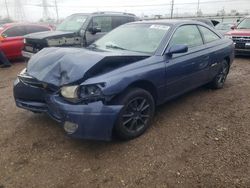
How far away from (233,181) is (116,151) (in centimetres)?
142

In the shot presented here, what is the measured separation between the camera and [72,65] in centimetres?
351

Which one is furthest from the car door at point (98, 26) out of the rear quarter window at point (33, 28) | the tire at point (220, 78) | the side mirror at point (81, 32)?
the tire at point (220, 78)

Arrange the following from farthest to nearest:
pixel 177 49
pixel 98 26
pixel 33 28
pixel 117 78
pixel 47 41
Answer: pixel 33 28
pixel 98 26
pixel 47 41
pixel 177 49
pixel 117 78

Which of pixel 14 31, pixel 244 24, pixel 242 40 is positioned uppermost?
pixel 14 31

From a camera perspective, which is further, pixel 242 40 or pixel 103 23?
pixel 242 40

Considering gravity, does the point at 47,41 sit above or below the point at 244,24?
above

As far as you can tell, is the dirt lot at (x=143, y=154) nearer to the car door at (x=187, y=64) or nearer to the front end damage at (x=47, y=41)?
the car door at (x=187, y=64)

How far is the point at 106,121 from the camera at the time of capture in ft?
10.8

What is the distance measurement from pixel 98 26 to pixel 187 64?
5090 mm

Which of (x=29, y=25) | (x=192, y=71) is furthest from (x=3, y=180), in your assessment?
(x=29, y=25)

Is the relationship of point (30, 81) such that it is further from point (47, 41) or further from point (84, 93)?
point (47, 41)

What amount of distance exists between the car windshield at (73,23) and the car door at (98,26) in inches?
12.7

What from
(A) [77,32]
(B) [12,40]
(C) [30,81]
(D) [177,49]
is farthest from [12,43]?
(D) [177,49]

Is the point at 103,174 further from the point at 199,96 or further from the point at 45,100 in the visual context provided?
the point at 199,96
